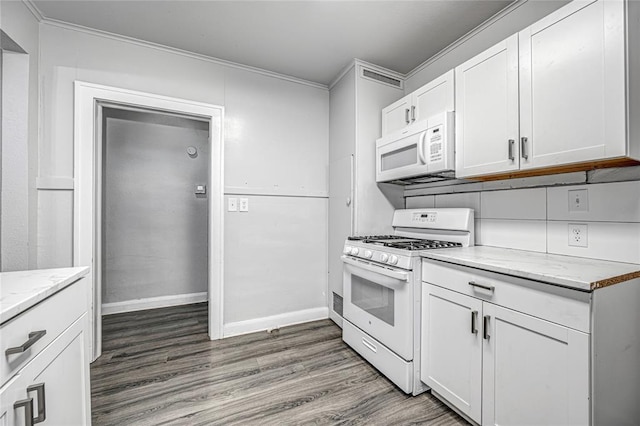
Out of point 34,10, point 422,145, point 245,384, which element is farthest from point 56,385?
point 34,10

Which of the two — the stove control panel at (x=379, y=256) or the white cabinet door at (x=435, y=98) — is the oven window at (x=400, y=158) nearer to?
the white cabinet door at (x=435, y=98)

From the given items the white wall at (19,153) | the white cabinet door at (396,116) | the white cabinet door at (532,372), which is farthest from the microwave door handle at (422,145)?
the white wall at (19,153)

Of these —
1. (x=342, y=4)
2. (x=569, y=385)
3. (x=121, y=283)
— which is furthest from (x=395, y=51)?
(x=121, y=283)

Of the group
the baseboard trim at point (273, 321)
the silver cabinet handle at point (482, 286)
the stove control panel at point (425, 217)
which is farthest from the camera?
the baseboard trim at point (273, 321)

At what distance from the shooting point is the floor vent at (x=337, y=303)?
255 cm

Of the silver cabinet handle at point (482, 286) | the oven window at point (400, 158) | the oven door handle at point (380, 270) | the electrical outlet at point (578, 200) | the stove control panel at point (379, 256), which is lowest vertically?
A: the oven door handle at point (380, 270)

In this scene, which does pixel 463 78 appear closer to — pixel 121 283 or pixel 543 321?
pixel 543 321

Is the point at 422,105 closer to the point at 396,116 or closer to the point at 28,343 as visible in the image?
the point at 396,116

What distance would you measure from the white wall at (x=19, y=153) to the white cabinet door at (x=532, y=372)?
273cm

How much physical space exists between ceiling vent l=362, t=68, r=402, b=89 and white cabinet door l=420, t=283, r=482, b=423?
1883mm

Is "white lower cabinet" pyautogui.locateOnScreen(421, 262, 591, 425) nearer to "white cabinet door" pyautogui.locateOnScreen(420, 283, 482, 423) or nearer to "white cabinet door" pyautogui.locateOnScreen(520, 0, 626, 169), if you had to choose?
"white cabinet door" pyautogui.locateOnScreen(420, 283, 482, 423)

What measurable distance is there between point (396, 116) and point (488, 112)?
2.68 feet

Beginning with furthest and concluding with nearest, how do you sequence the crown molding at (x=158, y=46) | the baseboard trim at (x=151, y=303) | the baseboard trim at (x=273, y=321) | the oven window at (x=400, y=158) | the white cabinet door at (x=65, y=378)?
the baseboard trim at (x=151, y=303)
the baseboard trim at (x=273, y=321)
the oven window at (x=400, y=158)
the crown molding at (x=158, y=46)
the white cabinet door at (x=65, y=378)

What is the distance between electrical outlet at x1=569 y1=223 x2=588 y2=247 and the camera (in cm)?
140
